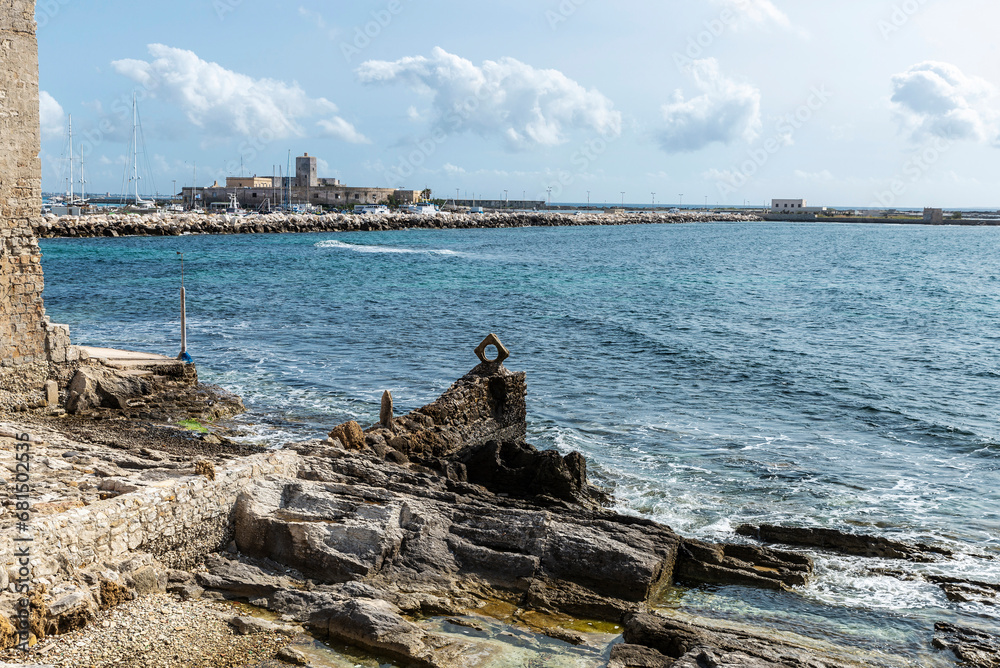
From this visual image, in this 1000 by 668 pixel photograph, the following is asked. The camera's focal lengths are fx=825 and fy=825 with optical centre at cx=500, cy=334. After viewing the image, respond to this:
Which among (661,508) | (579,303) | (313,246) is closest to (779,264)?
(579,303)

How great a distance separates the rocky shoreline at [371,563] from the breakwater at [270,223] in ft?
115

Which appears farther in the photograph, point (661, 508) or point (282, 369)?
point (282, 369)

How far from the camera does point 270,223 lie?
92.7m

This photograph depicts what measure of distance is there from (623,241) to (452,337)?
7245 cm

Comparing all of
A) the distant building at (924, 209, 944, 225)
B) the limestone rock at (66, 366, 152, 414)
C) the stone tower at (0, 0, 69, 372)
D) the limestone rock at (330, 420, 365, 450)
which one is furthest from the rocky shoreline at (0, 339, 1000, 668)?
the distant building at (924, 209, 944, 225)

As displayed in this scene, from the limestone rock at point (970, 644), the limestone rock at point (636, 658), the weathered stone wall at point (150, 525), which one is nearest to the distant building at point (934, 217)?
→ the limestone rock at point (970, 644)

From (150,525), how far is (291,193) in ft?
457

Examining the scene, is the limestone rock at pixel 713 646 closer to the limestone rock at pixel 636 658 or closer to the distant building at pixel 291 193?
the limestone rock at pixel 636 658

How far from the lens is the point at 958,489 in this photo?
47.5 feet

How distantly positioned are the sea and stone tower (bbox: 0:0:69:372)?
4550 millimetres

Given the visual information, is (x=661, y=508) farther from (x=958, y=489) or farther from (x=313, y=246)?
(x=313, y=246)

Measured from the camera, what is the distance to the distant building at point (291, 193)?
440 feet

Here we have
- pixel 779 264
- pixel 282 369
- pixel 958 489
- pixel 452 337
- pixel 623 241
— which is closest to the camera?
pixel 958 489

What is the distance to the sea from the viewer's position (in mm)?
11891
